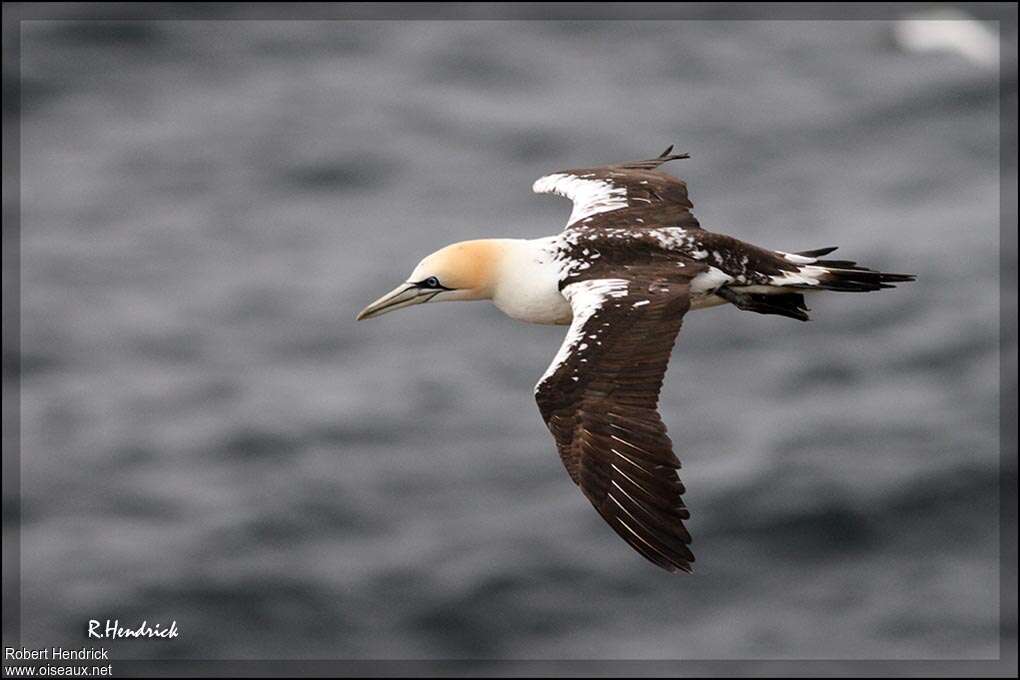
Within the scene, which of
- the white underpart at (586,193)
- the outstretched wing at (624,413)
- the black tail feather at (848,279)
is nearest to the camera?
the outstretched wing at (624,413)

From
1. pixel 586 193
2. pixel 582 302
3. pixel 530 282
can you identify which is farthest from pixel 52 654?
pixel 582 302

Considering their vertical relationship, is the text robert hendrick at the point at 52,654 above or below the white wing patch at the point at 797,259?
below

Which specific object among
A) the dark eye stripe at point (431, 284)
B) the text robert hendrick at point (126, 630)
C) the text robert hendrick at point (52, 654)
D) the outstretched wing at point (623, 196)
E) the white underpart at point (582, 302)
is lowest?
the text robert hendrick at point (52, 654)

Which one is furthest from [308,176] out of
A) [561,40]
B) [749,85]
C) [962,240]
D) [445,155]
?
[962,240]

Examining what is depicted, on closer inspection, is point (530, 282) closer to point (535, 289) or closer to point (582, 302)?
point (535, 289)

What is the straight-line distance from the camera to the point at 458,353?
36594mm

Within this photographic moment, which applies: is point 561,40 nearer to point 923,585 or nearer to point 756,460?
point 756,460

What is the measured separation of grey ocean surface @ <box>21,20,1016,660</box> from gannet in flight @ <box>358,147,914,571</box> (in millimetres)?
17832

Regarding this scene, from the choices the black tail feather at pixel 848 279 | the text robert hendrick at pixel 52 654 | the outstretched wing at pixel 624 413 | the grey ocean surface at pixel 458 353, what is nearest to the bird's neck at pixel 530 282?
the outstretched wing at pixel 624 413

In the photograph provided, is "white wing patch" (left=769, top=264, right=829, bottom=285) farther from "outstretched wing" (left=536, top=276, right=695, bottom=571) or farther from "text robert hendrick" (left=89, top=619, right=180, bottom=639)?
"text robert hendrick" (left=89, top=619, right=180, bottom=639)

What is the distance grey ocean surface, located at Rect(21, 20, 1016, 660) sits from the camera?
3278 cm

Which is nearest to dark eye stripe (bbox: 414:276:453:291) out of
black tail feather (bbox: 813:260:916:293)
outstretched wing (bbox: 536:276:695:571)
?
outstretched wing (bbox: 536:276:695:571)

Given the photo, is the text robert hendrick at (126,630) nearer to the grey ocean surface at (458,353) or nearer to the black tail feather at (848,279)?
the grey ocean surface at (458,353)

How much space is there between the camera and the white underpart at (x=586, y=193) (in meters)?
15.4
